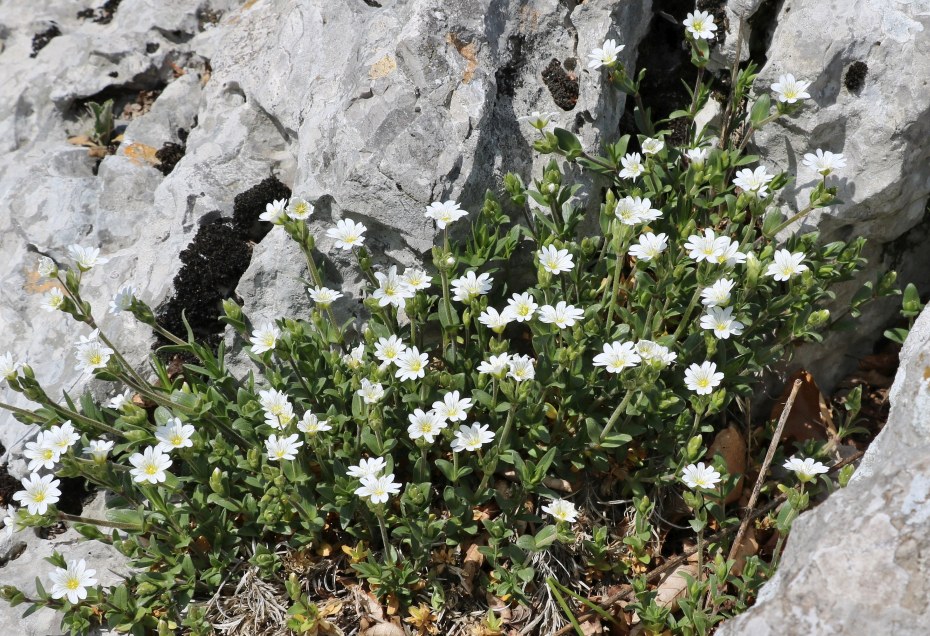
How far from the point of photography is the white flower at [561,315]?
12.8ft

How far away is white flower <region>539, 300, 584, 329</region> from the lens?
3895 millimetres

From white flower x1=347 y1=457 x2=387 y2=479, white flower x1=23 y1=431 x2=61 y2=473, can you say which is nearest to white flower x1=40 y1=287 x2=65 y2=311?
white flower x1=23 y1=431 x2=61 y2=473

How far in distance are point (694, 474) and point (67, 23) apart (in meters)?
6.25

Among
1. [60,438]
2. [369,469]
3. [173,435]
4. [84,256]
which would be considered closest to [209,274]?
[84,256]

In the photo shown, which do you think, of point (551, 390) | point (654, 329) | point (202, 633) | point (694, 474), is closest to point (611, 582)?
point (694, 474)

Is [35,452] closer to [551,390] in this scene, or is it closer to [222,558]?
[222,558]

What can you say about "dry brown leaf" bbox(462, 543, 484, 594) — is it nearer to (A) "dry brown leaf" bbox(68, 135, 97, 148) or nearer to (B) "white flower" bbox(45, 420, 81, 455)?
(B) "white flower" bbox(45, 420, 81, 455)

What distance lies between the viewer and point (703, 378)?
3.95m

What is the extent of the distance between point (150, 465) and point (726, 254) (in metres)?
2.92

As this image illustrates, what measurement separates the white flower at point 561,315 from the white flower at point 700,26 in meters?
1.79

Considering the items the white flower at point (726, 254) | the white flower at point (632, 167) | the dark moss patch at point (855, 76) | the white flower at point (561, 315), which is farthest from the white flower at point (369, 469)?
the dark moss patch at point (855, 76)

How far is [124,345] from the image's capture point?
4.65 metres

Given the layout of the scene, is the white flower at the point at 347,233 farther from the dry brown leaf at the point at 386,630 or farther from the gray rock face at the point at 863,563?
the gray rock face at the point at 863,563

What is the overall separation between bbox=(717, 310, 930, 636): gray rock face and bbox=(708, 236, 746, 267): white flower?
1.30 metres
